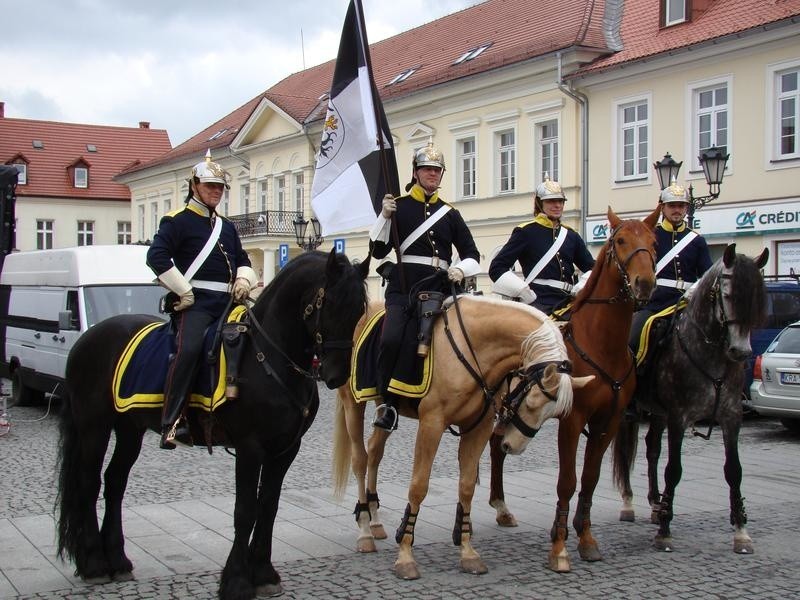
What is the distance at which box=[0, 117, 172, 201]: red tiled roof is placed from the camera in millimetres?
62656

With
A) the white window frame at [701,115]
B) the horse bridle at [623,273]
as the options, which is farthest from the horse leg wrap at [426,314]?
the white window frame at [701,115]

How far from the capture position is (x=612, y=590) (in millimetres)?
6168

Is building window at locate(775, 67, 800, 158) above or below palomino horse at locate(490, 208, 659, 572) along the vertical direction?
above

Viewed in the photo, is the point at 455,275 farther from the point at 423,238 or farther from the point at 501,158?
the point at 501,158

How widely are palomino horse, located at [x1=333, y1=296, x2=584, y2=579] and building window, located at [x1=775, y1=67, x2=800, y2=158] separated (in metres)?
17.3

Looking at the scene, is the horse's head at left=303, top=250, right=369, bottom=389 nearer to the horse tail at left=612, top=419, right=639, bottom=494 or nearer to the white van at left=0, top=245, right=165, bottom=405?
the horse tail at left=612, top=419, right=639, bottom=494

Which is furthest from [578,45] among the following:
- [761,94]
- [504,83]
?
[761,94]

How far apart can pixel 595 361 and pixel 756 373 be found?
799cm

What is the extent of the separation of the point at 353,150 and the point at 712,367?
3.12m

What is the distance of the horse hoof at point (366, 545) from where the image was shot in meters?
7.06

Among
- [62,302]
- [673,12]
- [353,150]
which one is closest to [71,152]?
[673,12]

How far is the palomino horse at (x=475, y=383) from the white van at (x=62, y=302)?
8.24 metres

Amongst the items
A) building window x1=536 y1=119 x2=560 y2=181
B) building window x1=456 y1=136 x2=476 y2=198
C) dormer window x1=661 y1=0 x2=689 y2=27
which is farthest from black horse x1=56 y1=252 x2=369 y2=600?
building window x1=456 y1=136 x2=476 y2=198

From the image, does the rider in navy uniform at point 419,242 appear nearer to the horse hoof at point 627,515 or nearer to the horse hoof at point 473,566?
the horse hoof at point 473,566
